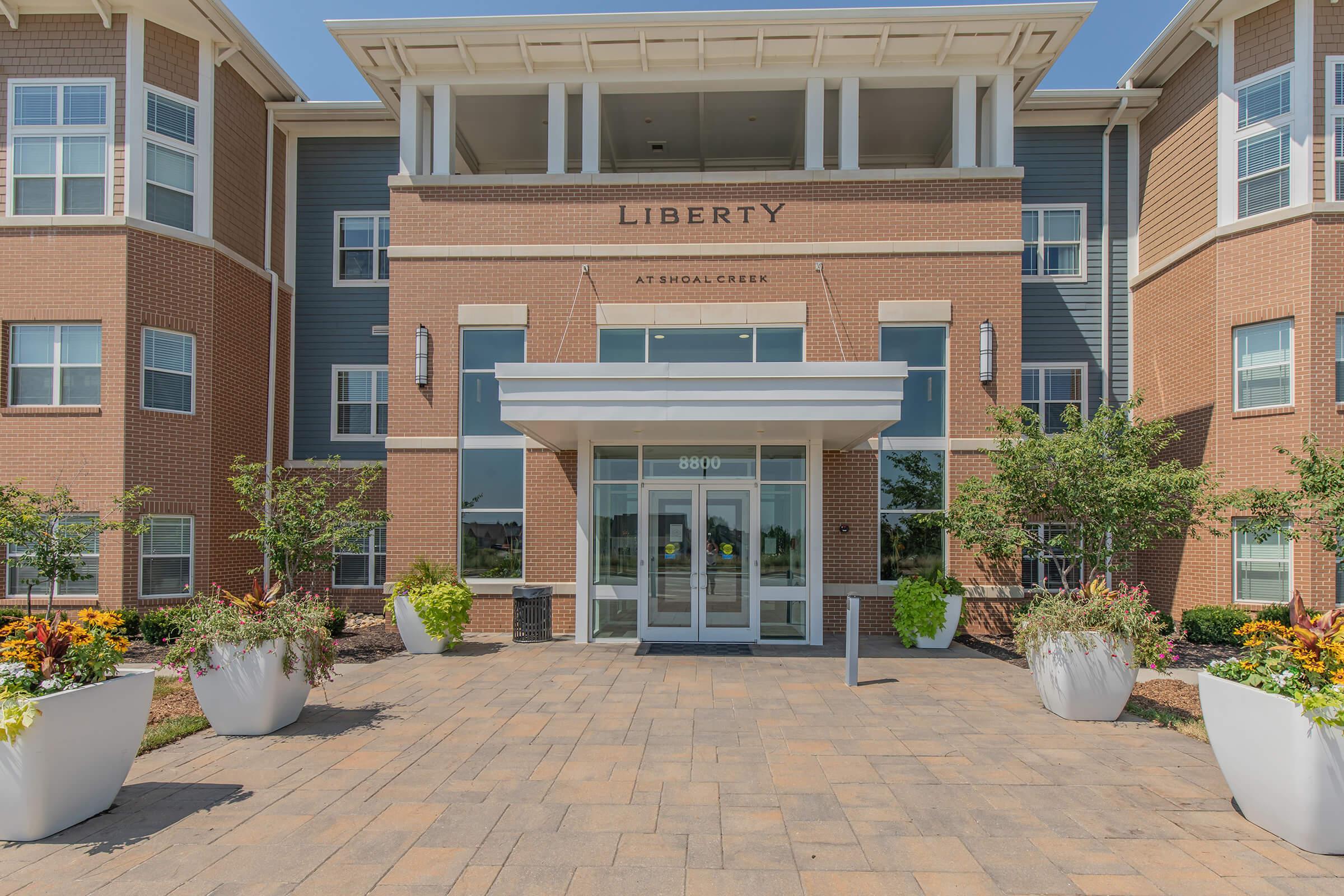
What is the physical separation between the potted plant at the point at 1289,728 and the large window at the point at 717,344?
887 centimetres

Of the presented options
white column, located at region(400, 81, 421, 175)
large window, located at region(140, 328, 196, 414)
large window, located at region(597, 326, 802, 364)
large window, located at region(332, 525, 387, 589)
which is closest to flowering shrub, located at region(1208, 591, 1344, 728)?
large window, located at region(597, 326, 802, 364)

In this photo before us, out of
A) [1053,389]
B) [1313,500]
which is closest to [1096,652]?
[1313,500]

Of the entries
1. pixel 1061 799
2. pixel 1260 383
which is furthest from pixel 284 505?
pixel 1260 383

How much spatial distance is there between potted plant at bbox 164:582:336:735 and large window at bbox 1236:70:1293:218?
16063mm

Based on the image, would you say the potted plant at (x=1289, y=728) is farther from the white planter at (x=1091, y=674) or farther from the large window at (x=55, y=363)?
the large window at (x=55, y=363)

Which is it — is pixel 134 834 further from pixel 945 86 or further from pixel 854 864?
pixel 945 86

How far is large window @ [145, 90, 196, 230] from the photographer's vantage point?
14.3 metres

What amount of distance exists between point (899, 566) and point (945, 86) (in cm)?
855

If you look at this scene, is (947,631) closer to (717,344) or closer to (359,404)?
(717,344)

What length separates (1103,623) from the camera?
8.11 m

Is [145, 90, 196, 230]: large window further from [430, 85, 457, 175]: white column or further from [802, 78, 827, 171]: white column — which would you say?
[802, 78, 827, 171]: white column

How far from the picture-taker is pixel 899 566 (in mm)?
13562

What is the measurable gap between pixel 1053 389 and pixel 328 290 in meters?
15.9

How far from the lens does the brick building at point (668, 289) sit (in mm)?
12828
